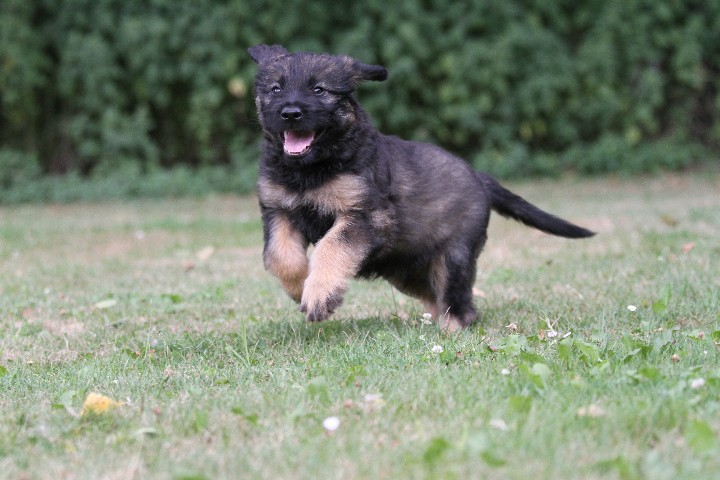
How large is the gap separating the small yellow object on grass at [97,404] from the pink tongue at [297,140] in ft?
4.64

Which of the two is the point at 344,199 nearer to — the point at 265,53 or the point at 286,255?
the point at 286,255

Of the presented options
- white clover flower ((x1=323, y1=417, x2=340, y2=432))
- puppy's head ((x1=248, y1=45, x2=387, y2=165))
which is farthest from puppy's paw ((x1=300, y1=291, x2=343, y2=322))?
white clover flower ((x1=323, y1=417, x2=340, y2=432))

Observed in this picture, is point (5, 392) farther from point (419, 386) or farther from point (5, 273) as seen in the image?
point (5, 273)

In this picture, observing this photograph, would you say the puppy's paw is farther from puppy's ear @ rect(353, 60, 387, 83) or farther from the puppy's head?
puppy's ear @ rect(353, 60, 387, 83)

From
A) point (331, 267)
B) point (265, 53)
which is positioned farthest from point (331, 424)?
point (265, 53)

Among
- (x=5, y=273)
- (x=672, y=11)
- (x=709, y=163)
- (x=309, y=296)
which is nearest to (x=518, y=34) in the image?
(x=672, y=11)

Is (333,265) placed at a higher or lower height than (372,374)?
higher

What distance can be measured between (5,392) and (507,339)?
1943mm

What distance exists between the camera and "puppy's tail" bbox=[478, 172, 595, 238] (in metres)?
4.93

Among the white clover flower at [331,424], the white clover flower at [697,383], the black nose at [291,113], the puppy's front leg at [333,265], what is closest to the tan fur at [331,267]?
the puppy's front leg at [333,265]

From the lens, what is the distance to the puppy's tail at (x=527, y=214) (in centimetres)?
493

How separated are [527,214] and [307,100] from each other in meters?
1.54

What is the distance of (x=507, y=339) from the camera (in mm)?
3732

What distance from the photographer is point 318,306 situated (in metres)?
3.84
